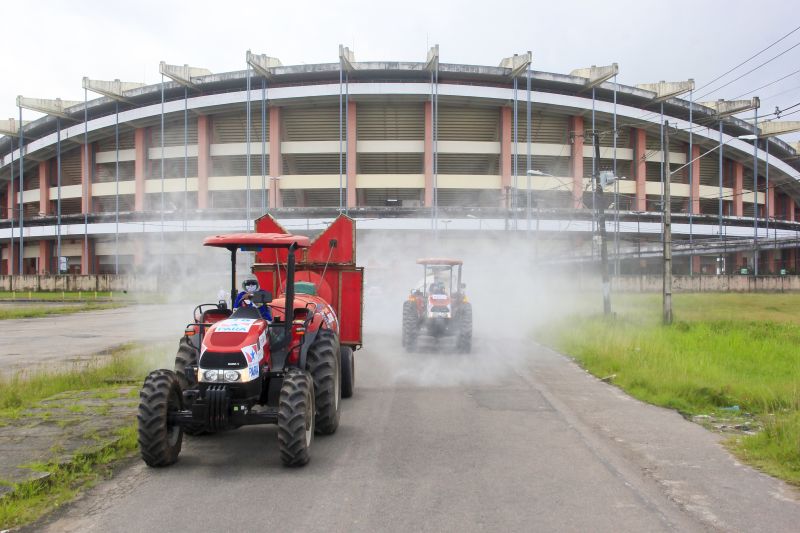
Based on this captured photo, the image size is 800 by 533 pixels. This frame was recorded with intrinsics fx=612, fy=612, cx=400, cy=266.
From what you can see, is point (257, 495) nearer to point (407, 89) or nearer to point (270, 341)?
point (270, 341)

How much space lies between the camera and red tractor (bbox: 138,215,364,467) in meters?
5.86

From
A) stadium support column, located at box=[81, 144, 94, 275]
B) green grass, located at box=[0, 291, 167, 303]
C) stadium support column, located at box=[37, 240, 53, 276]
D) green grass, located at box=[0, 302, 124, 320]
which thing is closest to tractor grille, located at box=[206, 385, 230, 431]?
green grass, located at box=[0, 302, 124, 320]

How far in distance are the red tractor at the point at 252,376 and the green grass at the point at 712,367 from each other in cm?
470

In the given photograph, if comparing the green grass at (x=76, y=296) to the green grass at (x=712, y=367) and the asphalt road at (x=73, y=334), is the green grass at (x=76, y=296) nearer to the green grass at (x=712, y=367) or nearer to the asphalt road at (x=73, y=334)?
the asphalt road at (x=73, y=334)

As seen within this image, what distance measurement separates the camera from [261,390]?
6.37 meters

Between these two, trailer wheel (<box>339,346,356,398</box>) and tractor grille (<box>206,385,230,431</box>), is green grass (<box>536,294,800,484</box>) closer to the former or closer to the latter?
trailer wheel (<box>339,346,356,398</box>)

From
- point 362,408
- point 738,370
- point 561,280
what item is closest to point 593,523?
point 362,408

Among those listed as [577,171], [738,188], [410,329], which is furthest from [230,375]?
[738,188]

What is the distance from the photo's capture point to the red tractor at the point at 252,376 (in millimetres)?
5855

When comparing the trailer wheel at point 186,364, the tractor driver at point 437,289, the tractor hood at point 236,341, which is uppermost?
the tractor driver at point 437,289

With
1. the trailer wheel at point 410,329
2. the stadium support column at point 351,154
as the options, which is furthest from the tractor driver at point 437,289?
the stadium support column at point 351,154

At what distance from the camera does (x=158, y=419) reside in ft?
19.0

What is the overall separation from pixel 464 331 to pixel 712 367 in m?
5.82

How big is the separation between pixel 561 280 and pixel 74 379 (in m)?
40.7
